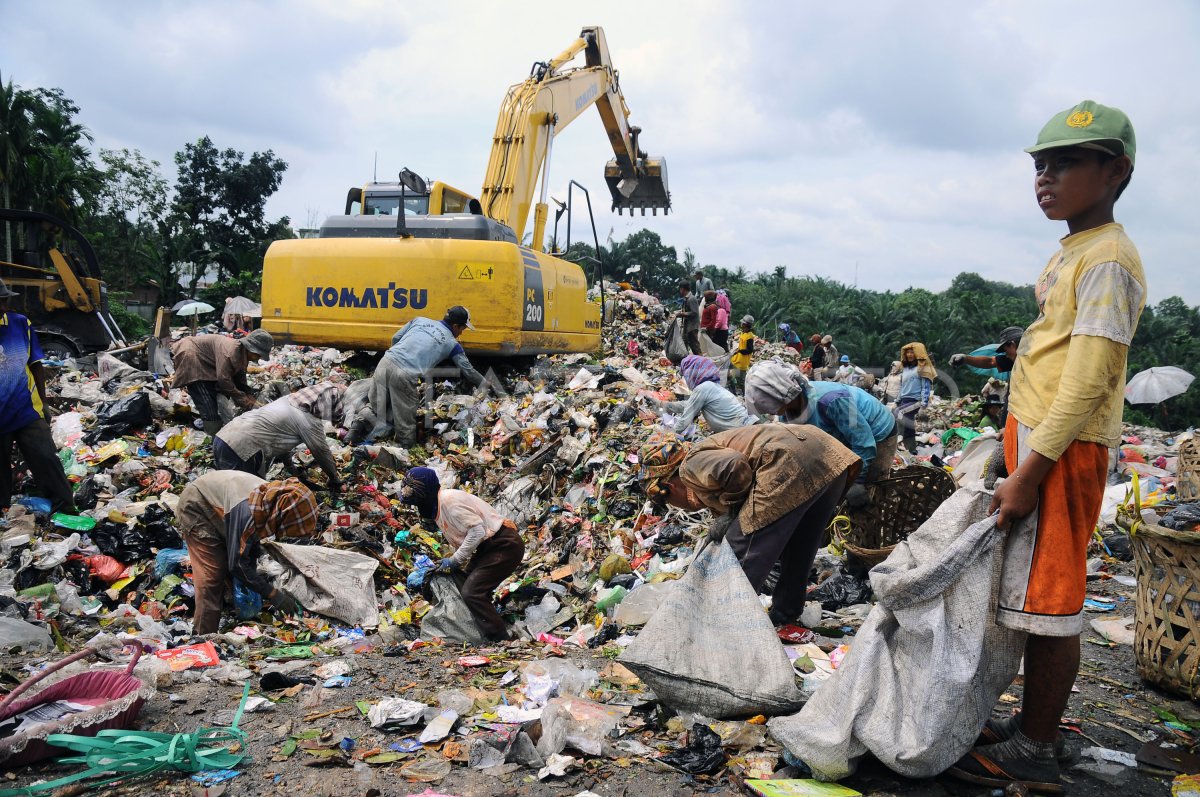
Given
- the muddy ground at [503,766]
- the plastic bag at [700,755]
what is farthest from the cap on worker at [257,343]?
the plastic bag at [700,755]

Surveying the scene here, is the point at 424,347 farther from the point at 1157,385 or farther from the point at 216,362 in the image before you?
the point at 1157,385

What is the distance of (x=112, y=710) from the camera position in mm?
2570

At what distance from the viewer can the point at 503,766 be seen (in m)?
2.38

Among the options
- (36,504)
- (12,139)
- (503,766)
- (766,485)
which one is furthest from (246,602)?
(12,139)

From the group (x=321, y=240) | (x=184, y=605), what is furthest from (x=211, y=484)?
(x=321, y=240)

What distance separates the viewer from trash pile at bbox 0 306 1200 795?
2504mm

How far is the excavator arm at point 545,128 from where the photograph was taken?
9.59m

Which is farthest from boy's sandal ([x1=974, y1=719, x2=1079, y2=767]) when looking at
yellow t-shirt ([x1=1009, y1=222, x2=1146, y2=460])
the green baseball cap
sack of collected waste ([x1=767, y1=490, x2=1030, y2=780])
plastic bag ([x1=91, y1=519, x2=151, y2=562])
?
plastic bag ([x1=91, y1=519, x2=151, y2=562])

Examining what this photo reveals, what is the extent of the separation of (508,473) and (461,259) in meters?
2.59

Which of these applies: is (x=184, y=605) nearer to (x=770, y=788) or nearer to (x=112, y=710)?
(x=112, y=710)

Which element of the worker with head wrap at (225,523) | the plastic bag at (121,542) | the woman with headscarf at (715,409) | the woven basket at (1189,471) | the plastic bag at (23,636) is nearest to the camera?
the plastic bag at (23,636)

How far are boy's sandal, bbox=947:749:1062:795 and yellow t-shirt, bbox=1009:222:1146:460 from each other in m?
0.85

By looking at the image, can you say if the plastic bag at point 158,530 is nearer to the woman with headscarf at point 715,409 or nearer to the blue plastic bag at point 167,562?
the blue plastic bag at point 167,562

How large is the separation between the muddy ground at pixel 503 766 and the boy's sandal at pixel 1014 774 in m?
0.05
